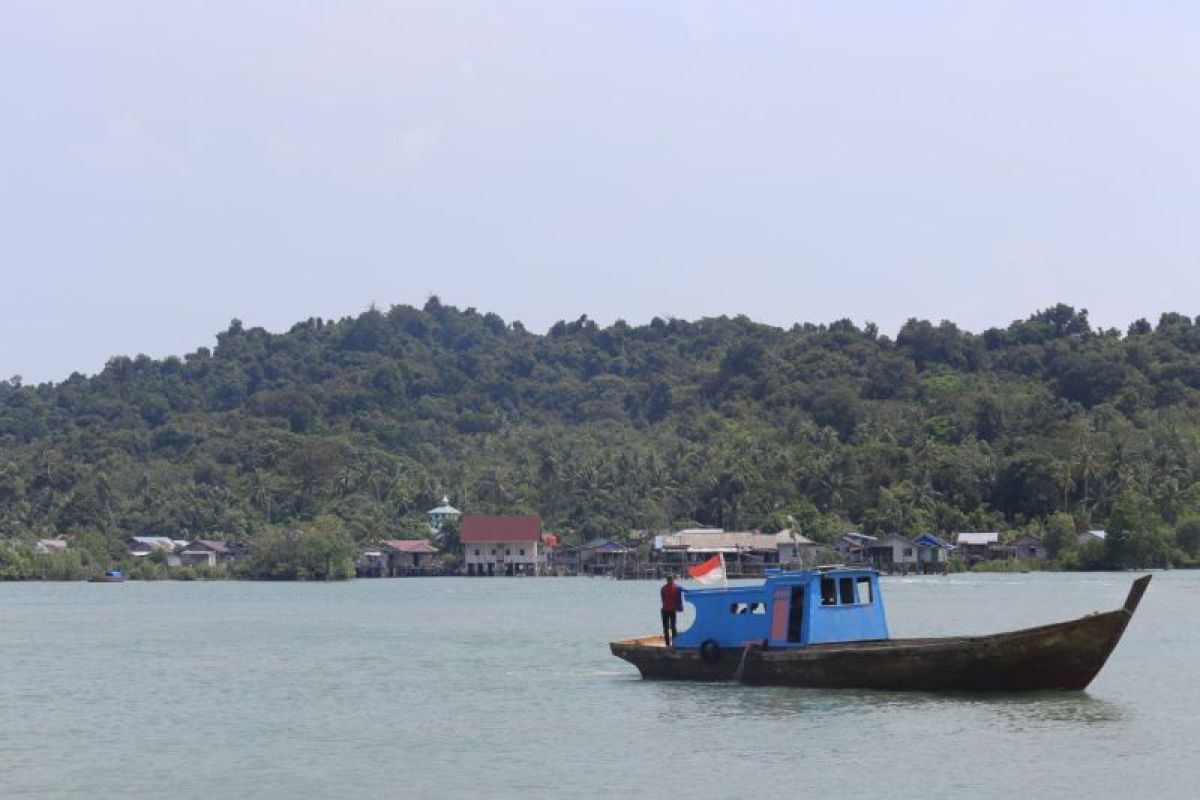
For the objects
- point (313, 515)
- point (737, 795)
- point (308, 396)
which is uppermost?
point (308, 396)

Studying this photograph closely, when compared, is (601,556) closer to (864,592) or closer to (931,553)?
(931,553)

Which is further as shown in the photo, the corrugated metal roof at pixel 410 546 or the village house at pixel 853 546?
the corrugated metal roof at pixel 410 546

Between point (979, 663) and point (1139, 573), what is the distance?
73.0 metres

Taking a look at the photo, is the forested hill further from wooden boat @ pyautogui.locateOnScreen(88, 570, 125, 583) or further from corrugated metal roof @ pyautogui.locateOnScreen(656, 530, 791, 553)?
wooden boat @ pyautogui.locateOnScreen(88, 570, 125, 583)

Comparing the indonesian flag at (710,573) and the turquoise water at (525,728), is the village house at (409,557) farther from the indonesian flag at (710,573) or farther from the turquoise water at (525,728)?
the indonesian flag at (710,573)

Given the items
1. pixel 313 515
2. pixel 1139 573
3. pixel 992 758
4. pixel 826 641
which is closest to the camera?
pixel 992 758

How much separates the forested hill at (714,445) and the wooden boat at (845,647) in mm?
70690

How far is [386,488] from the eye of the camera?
5778 inches

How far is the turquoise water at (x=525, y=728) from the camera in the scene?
23.4 meters

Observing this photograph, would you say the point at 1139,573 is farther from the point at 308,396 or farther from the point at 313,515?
the point at 308,396

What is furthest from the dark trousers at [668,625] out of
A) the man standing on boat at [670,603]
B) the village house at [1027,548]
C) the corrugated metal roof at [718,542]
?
the corrugated metal roof at [718,542]

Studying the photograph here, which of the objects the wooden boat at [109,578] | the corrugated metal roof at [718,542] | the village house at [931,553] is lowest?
the wooden boat at [109,578]

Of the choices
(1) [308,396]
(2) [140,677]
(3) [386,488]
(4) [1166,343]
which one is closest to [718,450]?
(3) [386,488]

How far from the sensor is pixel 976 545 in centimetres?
11244
